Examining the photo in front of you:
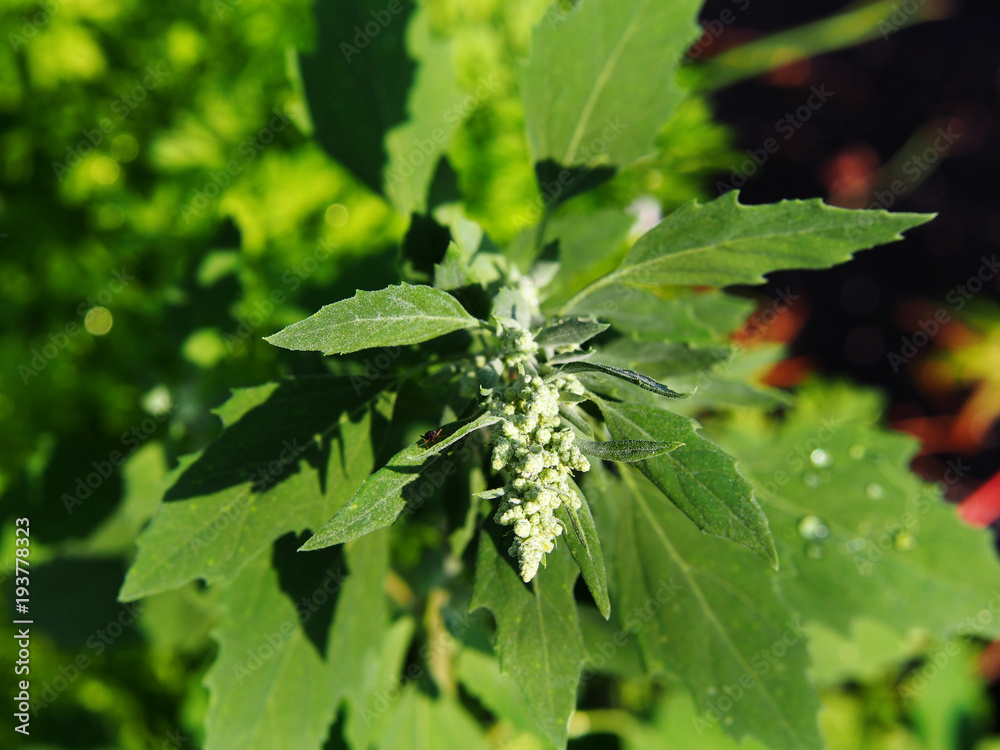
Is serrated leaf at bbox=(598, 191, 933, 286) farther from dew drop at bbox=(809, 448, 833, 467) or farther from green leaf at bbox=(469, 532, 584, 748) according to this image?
dew drop at bbox=(809, 448, 833, 467)

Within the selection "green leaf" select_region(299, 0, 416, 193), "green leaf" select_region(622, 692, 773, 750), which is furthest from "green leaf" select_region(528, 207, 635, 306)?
"green leaf" select_region(622, 692, 773, 750)

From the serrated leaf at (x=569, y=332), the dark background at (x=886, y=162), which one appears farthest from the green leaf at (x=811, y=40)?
the serrated leaf at (x=569, y=332)

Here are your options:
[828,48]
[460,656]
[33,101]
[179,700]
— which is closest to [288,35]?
[33,101]

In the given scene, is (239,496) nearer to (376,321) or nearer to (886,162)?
(376,321)

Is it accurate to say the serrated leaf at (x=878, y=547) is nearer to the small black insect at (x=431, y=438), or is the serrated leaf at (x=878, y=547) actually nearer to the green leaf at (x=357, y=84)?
the small black insect at (x=431, y=438)

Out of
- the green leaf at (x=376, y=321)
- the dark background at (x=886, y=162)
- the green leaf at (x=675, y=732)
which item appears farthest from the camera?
the dark background at (x=886, y=162)

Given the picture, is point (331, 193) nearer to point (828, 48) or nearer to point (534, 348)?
point (534, 348)

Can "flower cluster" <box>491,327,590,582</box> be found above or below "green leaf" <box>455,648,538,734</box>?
above
